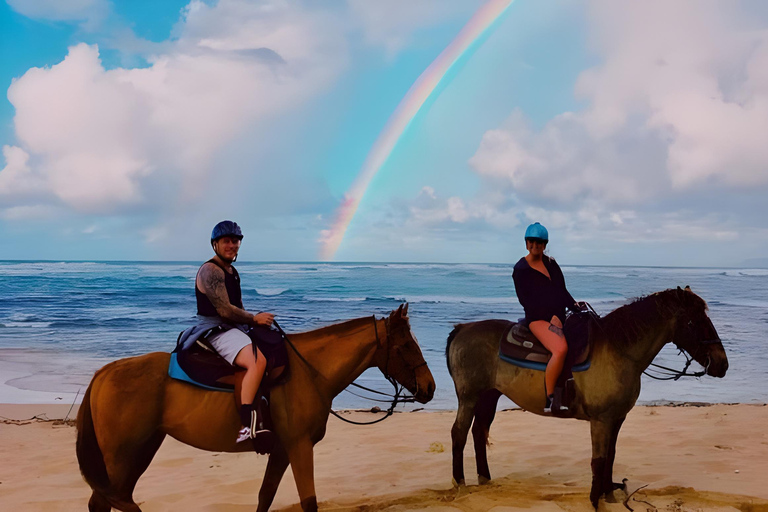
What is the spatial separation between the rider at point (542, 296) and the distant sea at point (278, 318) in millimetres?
1498

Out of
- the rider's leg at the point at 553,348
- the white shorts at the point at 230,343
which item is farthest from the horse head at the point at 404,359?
the rider's leg at the point at 553,348

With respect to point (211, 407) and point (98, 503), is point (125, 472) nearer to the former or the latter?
point (98, 503)

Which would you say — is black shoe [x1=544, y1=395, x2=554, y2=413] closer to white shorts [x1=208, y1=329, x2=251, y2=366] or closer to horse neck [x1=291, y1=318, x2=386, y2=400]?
horse neck [x1=291, y1=318, x2=386, y2=400]

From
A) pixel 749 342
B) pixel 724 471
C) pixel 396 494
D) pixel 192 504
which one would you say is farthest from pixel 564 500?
pixel 749 342

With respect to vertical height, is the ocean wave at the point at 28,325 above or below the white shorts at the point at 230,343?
below

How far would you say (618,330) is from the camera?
502 cm

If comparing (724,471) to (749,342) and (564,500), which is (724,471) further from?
(749,342)

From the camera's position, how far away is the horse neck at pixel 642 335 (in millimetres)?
4930

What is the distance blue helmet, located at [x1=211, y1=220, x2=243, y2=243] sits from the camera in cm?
415

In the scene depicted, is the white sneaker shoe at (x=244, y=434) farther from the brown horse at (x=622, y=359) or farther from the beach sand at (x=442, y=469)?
the brown horse at (x=622, y=359)

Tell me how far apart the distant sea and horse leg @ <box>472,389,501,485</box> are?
1.82m

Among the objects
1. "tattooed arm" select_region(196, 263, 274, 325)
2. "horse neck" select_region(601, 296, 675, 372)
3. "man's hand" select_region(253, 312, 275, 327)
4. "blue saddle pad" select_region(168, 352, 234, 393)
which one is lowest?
"blue saddle pad" select_region(168, 352, 234, 393)

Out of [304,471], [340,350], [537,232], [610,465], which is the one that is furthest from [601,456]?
[304,471]

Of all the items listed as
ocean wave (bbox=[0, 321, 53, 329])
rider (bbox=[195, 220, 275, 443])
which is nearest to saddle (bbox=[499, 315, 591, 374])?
rider (bbox=[195, 220, 275, 443])
